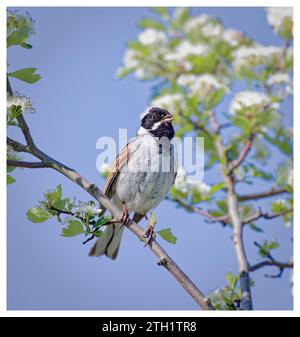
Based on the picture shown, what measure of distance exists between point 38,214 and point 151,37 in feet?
9.12

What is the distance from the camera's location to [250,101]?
15.1 ft

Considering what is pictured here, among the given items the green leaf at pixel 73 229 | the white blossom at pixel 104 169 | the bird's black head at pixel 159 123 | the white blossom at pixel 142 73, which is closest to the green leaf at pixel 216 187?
the bird's black head at pixel 159 123

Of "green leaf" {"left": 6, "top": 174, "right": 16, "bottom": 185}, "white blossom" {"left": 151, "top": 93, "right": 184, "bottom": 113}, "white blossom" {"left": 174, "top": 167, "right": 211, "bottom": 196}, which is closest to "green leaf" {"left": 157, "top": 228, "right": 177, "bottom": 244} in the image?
"green leaf" {"left": 6, "top": 174, "right": 16, "bottom": 185}

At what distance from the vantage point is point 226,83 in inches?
205

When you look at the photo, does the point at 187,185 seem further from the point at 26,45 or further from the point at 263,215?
the point at 26,45

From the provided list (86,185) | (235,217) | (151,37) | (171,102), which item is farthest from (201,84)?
(86,185)

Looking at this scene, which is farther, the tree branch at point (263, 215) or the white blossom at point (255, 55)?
the white blossom at point (255, 55)

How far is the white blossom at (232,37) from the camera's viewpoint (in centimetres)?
555

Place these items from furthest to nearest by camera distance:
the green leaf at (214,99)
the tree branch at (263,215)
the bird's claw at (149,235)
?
the green leaf at (214,99) → the tree branch at (263,215) → the bird's claw at (149,235)

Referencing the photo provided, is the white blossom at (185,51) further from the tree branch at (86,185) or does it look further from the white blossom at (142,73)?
the tree branch at (86,185)

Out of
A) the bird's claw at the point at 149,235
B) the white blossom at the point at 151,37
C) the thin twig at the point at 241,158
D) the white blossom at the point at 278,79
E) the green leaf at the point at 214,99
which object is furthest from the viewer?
the white blossom at the point at 151,37

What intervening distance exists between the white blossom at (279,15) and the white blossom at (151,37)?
96 cm
